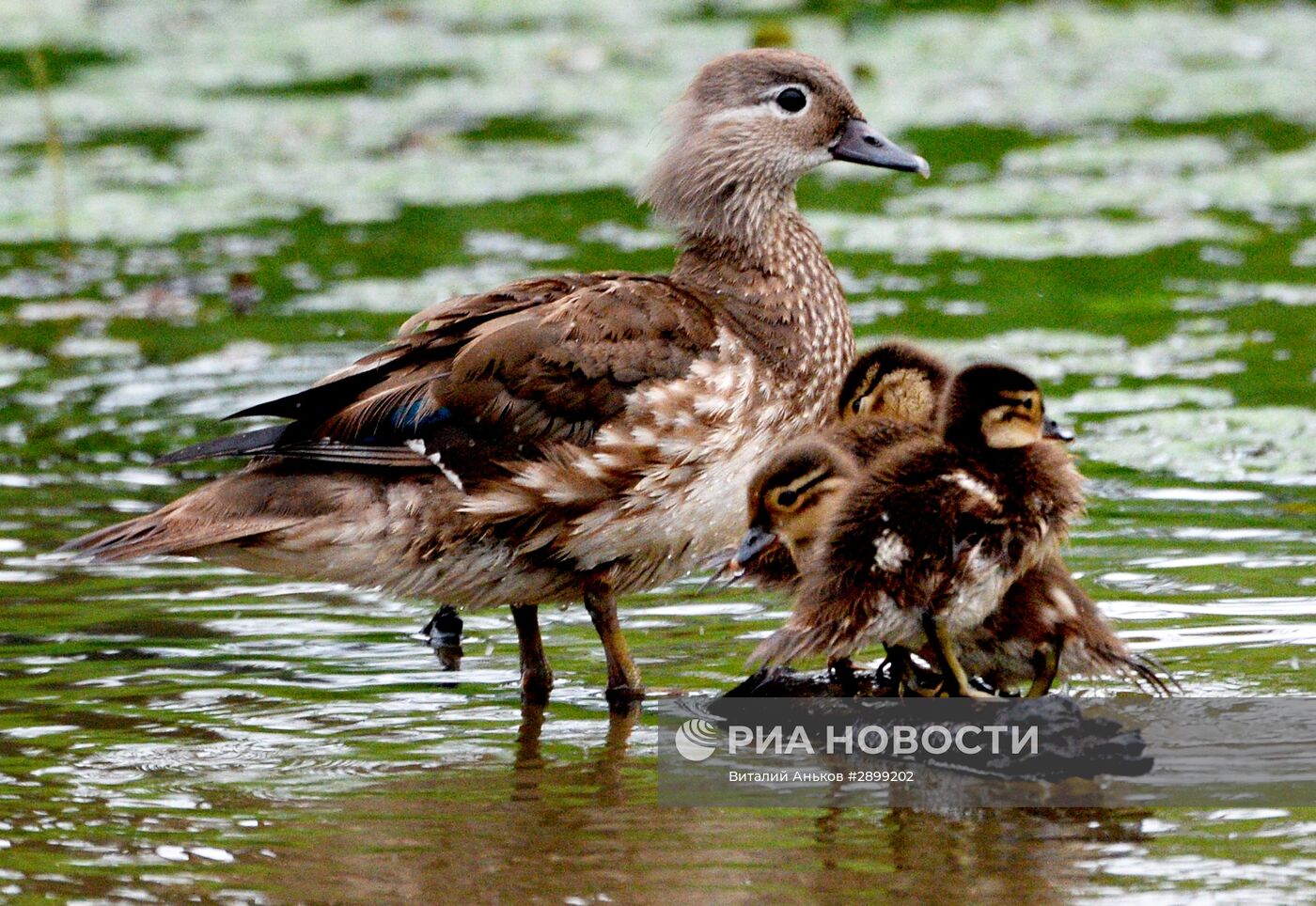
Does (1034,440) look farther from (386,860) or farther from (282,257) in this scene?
(282,257)

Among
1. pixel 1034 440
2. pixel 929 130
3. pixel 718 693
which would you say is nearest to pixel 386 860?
pixel 718 693

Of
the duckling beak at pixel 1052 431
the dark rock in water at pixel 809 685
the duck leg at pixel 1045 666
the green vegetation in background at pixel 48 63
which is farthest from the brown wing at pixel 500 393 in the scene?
the green vegetation in background at pixel 48 63

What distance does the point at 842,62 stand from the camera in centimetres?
1584

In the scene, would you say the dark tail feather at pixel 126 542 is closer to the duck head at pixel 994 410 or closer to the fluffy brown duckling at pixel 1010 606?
the fluffy brown duckling at pixel 1010 606

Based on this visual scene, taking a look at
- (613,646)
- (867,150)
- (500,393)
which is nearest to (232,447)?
(500,393)

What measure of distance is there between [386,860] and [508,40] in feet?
46.2

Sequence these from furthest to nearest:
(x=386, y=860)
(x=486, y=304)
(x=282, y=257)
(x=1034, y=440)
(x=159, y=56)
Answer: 1. (x=159, y=56)
2. (x=282, y=257)
3. (x=486, y=304)
4. (x=1034, y=440)
5. (x=386, y=860)

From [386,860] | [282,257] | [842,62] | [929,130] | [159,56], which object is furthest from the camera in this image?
[159,56]

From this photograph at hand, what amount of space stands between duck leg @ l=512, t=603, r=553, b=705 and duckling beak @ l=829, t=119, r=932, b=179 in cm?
190

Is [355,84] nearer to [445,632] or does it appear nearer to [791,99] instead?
[791,99]

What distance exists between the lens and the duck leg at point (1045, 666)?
18.2 ft

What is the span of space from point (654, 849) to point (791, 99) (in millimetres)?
3036

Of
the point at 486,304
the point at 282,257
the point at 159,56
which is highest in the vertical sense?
the point at 159,56

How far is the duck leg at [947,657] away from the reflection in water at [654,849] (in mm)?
561
